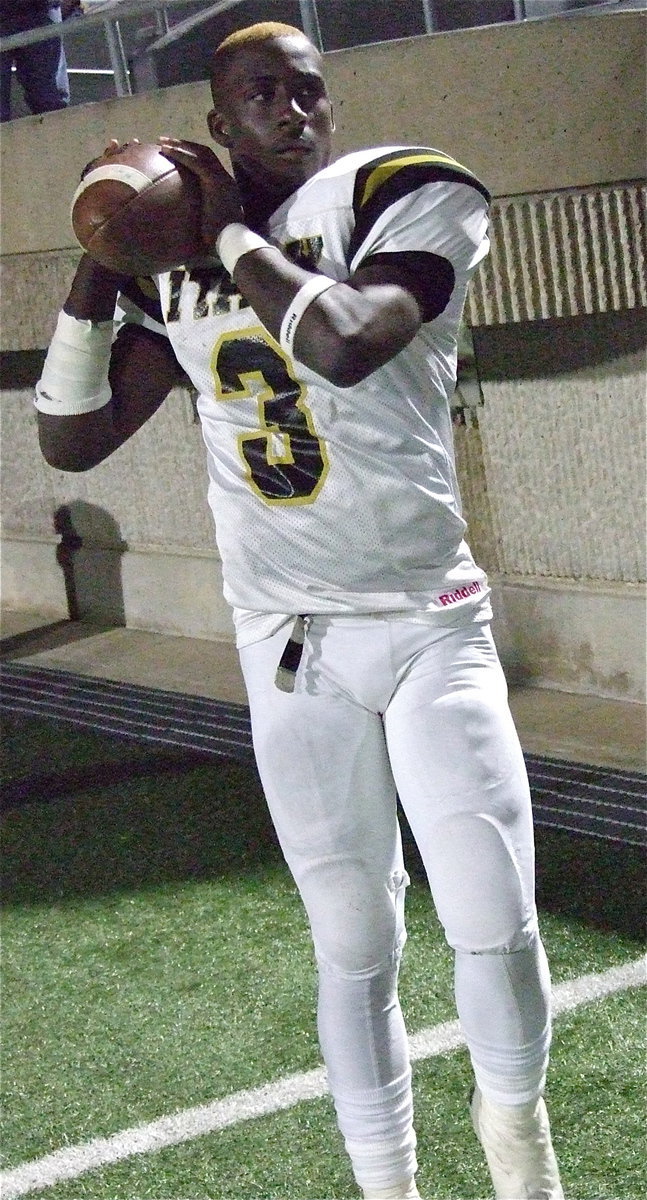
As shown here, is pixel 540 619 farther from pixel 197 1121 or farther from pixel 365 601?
pixel 365 601

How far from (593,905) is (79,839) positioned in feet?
5.68

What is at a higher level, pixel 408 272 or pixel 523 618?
pixel 408 272

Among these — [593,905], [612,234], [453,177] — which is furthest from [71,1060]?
[612,234]

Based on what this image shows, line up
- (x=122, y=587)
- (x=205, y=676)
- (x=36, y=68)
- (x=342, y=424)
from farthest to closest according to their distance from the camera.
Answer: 1. (x=122, y=587)
2. (x=36, y=68)
3. (x=205, y=676)
4. (x=342, y=424)

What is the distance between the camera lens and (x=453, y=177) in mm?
2193

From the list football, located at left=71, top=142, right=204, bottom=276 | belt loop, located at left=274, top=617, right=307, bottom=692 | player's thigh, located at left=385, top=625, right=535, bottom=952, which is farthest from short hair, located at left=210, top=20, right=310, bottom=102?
player's thigh, located at left=385, top=625, right=535, bottom=952

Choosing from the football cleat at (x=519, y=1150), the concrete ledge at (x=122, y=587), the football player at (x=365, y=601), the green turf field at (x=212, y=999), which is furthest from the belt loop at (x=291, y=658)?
the concrete ledge at (x=122, y=587)

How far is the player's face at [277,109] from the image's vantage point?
2.21m

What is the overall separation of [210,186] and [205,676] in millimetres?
4237

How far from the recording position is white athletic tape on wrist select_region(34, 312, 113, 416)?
2.43 meters

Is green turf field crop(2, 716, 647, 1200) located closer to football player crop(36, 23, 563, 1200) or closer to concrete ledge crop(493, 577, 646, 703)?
football player crop(36, 23, 563, 1200)

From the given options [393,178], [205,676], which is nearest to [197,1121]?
[393,178]

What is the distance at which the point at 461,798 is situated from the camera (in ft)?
→ 7.32

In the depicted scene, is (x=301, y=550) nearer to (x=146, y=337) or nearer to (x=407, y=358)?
(x=407, y=358)
